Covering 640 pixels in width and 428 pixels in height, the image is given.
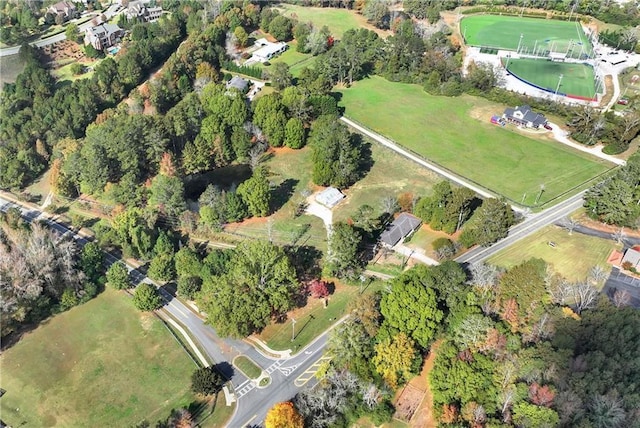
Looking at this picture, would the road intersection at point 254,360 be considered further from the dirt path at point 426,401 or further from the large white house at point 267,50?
the large white house at point 267,50

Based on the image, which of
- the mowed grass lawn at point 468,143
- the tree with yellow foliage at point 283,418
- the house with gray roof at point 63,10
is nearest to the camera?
the tree with yellow foliage at point 283,418

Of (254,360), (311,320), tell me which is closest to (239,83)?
(311,320)

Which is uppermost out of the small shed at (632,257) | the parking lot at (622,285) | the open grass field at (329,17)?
the open grass field at (329,17)

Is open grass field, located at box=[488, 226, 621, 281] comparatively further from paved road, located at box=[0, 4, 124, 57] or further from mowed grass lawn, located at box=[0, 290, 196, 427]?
paved road, located at box=[0, 4, 124, 57]

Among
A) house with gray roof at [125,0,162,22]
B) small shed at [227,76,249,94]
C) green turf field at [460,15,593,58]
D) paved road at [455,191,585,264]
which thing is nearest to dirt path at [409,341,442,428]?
paved road at [455,191,585,264]

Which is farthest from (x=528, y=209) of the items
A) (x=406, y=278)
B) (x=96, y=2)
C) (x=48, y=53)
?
(x=96, y=2)

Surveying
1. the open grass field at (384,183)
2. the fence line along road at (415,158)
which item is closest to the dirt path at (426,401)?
the open grass field at (384,183)

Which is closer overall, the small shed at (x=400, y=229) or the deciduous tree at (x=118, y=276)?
the deciduous tree at (x=118, y=276)

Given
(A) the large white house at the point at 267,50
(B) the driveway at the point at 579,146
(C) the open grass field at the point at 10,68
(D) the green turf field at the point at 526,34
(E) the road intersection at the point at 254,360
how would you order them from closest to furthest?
(E) the road intersection at the point at 254,360
(B) the driveway at the point at 579,146
(C) the open grass field at the point at 10,68
(A) the large white house at the point at 267,50
(D) the green turf field at the point at 526,34
